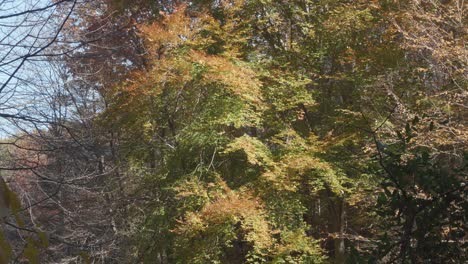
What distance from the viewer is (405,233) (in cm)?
185

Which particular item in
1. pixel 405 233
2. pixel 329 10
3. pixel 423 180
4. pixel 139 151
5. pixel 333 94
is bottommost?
pixel 405 233

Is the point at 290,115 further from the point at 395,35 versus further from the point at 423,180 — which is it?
the point at 423,180

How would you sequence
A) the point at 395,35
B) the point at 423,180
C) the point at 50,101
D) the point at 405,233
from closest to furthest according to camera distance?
the point at 405,233 < the point at 423,180 < the point at 50,101 < the point at 395,35

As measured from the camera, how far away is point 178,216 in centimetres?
905

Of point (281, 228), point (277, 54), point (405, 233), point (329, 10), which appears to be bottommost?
point (405, 233)

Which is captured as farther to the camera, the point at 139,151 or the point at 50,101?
the point at 139,151

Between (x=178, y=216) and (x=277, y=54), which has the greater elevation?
(x=277, y=54)

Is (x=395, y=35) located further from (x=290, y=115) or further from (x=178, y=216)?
(x=178, y=216)

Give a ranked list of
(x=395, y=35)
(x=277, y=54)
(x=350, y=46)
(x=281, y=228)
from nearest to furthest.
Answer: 1. (x=281, y=228)
2. (x=395, y=35)
3. (x=350, y=46)
4. (x=277, y=54)

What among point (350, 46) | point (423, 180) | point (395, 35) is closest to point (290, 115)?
point (350, 46)

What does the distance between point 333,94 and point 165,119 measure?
3582mm

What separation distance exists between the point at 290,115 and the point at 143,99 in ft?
9.48

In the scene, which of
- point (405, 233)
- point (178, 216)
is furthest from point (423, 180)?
point (178, 216)

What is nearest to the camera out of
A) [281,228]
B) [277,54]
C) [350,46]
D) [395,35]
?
[281,228]
